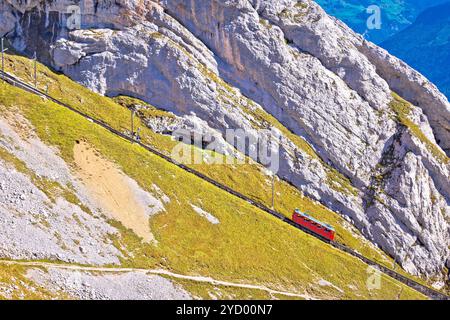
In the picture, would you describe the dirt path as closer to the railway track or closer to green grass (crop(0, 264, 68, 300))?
green grass (crop(0, 264, 68, 300))

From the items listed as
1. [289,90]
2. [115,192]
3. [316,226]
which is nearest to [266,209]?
[316,226]

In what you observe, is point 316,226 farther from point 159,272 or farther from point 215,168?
point 159,272

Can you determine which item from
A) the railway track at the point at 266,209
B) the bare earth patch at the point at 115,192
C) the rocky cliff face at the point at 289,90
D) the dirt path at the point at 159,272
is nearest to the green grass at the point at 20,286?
the dirt path at the point at 159,272

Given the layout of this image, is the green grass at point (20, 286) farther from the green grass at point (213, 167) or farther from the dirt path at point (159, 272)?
the green grass at point (213, 167)

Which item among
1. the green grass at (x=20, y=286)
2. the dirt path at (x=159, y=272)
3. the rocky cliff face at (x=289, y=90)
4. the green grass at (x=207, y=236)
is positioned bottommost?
the green grass at (x=20, y=286)

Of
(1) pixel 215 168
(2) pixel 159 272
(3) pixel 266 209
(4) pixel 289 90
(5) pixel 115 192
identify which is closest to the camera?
(2) pixel 159 272
